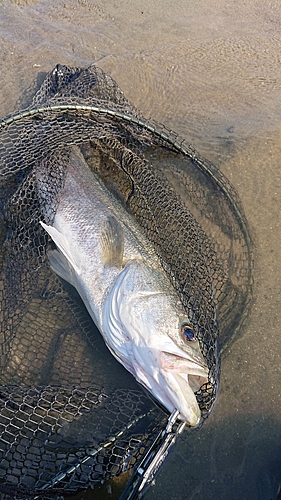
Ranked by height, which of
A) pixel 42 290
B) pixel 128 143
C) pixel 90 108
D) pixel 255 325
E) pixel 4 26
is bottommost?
pixel 255 325

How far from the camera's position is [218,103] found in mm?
5598

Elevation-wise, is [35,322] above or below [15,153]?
below

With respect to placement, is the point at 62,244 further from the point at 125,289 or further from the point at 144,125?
the point at 144,125

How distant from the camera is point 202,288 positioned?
3.48m

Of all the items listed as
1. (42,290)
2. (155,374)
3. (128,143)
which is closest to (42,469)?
(155,374)

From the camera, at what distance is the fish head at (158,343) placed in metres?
2.59

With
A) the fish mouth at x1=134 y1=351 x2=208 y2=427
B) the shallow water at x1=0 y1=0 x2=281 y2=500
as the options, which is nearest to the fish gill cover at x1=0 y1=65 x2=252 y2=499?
the fish mouth at x1=134 y1=351 x2=208 y2=427

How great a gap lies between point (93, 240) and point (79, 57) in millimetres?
4225

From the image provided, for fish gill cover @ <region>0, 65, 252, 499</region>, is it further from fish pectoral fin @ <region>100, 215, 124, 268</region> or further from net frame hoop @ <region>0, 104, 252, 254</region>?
fish pectoral fin @ <region>100, 215, 124, 268</region>

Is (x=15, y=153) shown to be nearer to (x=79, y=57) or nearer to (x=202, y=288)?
(x=202, y=288)

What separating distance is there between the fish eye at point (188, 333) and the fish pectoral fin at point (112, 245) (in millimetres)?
897

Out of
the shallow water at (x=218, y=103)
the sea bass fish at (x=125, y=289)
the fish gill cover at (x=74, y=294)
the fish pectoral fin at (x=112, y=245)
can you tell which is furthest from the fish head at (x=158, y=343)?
the shallow water at (x=218, y=103)

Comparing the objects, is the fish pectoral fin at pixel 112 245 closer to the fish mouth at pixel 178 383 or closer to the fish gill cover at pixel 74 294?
the fish gill cover at pixel 74 294

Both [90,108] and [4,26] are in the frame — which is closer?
[90,108]
